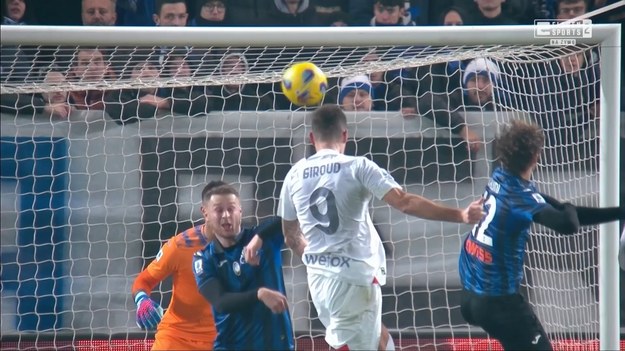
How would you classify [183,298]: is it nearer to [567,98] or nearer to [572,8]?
[567,98]

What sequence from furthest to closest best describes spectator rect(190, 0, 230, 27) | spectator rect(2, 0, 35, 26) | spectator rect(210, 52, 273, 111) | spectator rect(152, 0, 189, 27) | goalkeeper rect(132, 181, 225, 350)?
spectator rect(190, 0, 230, 27) < spectator rect(152, 0, 189, 27) < spectator rect(2, 0, 35, 26) < spectator rect(210, 52, 273, 111) < goalkeeper rect(132, 181, 225, 350)

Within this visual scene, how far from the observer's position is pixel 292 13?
8953mm

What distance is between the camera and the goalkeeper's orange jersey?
6.95 meters

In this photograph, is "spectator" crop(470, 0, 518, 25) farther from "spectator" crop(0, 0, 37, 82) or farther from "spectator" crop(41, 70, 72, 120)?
"spectator" crop(0, 0, 37, 82)

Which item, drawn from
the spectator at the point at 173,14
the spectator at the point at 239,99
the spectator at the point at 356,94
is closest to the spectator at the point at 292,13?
the spectator at the point at 173,14

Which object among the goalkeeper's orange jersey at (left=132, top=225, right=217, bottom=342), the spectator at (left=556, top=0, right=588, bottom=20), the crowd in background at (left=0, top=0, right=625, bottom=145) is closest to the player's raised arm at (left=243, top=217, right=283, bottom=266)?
the goalkeeper's orange jersey at (left=132, top=225, right=217, bottom=342)

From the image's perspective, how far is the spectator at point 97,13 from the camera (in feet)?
28.1

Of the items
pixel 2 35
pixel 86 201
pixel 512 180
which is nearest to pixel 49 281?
pixel 86 201

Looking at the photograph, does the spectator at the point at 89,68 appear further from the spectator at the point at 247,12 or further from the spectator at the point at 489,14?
the spectator at the point at 489,14

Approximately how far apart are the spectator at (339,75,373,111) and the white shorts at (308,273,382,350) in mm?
2090

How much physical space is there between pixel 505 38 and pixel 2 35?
2.99 meters

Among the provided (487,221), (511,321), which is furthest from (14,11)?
(511,321)

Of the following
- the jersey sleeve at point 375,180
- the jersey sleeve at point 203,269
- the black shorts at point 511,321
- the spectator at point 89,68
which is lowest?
the black shorts at point 511,321

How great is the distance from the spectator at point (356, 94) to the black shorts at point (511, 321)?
2.08 metres
